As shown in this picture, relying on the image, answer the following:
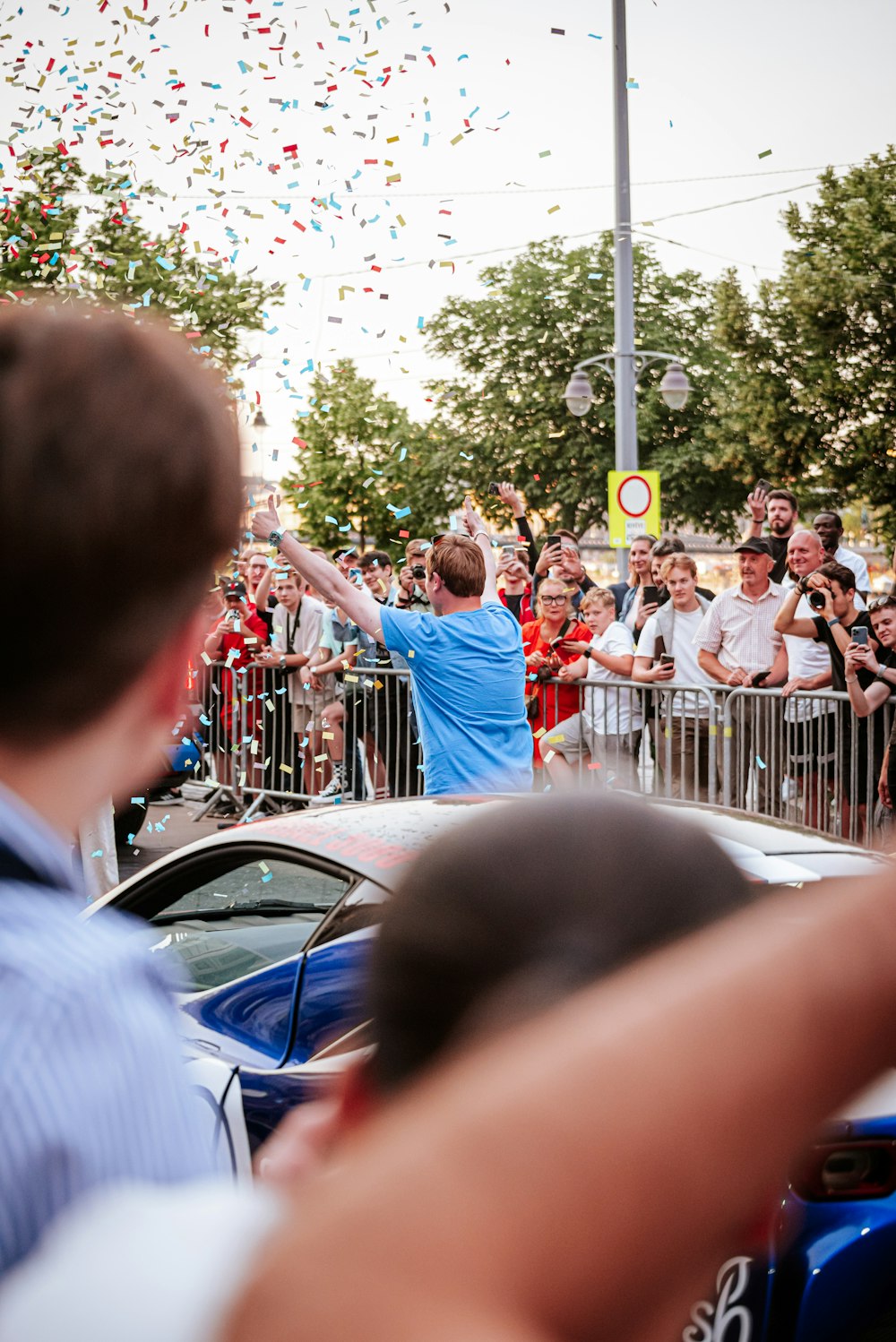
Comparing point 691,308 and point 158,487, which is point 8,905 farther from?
point 691,308

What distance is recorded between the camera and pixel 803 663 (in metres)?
8.58

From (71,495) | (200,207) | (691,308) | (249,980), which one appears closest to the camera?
(71,495)

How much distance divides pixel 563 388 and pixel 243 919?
153 ft

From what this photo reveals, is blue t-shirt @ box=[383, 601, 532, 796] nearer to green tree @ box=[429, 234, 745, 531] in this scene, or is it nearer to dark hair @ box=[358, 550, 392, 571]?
dark hair @ box=[358, 550, 392, 571]

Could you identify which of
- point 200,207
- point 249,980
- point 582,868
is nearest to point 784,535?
point 200,207

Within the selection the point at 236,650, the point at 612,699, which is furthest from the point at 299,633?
the point at 612,699

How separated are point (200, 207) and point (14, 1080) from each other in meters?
8.22

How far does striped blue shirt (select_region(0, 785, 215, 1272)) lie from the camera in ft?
1.64

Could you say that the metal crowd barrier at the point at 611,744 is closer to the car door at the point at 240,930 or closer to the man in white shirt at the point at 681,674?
the man in white shirt at the point at 681,674

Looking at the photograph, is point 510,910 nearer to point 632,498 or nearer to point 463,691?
point 463,691

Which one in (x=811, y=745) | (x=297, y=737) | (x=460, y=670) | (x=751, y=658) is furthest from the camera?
(x=297, y=737)

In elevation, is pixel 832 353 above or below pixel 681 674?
above

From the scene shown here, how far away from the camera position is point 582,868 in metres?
0.73

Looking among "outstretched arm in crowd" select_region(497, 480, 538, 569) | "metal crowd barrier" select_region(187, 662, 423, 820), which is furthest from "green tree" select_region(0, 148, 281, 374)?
"metal crowd barrier" select_region(187, 662, 423, 820)
